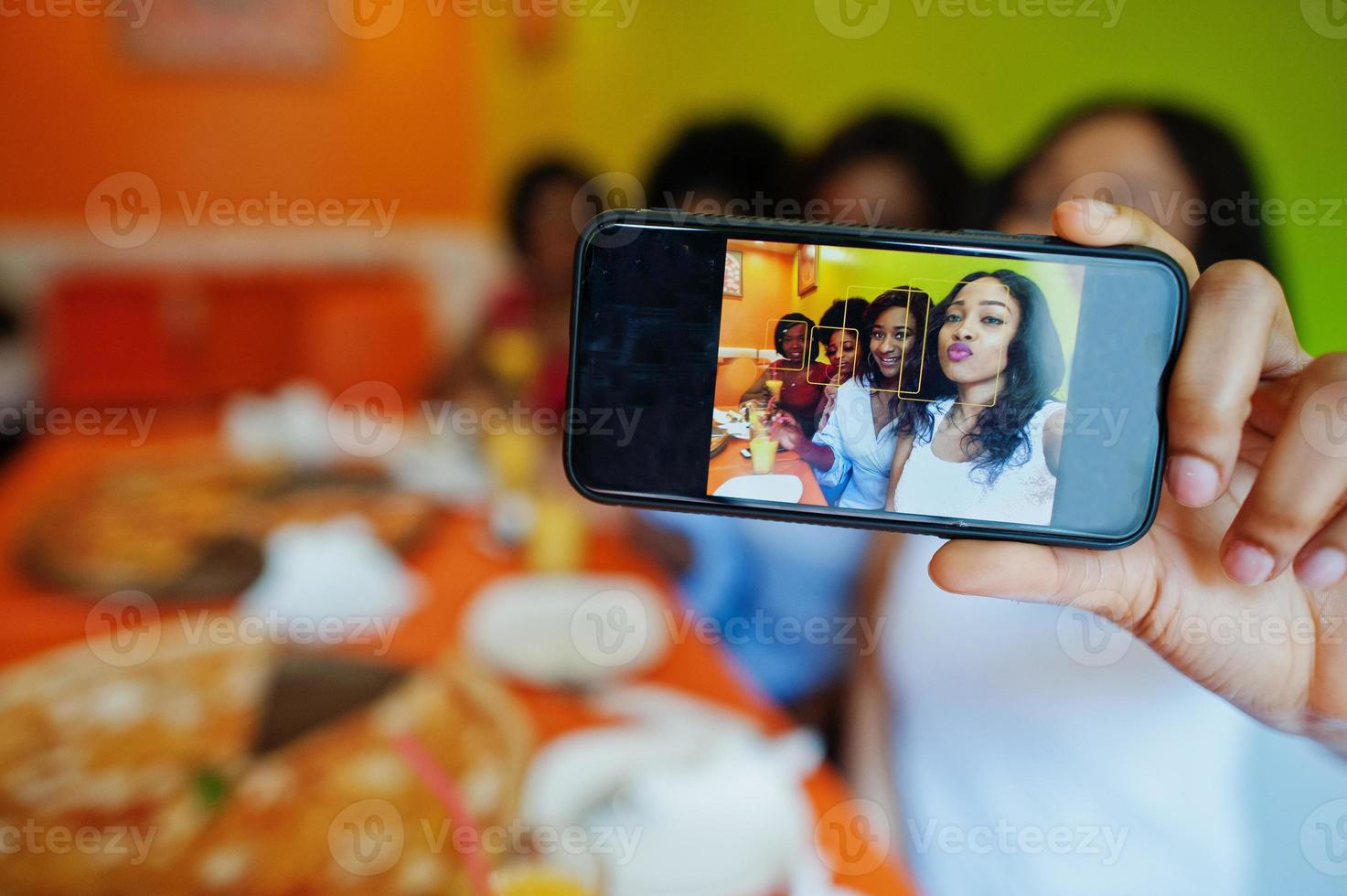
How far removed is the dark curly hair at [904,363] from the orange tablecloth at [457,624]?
0.19 feet

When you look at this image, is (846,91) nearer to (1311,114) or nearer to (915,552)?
(1311,114)

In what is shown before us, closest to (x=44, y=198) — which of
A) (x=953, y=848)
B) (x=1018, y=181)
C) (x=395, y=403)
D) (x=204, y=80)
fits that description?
(x=204, y=80)

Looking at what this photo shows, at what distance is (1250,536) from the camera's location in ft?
1.45

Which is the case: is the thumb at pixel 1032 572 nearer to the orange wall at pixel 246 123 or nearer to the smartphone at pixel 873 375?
the smartphone at pixel 873 375

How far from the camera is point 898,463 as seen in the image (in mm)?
445

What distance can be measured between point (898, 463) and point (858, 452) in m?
0.02

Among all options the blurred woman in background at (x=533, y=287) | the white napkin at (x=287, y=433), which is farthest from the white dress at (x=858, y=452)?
the blurred woman in background at (x=533, y=287)

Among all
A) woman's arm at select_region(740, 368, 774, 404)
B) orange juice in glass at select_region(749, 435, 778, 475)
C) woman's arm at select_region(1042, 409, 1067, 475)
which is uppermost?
woman's arm at select_region(740, 368, 774, 404)

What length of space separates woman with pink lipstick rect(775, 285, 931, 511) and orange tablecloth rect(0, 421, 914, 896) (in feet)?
0.05

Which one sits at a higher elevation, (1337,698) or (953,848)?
(1337,698)

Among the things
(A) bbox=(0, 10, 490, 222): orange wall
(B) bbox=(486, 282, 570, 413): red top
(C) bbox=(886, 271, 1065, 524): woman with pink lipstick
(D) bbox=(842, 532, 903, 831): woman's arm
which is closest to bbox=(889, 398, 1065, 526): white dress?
(C) bbox=(886, 271, 1065, 524): woman with pink lipstick

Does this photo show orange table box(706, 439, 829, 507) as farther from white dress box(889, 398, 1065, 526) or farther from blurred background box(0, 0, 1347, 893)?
blurred background box(0, 0, 1347, 893)

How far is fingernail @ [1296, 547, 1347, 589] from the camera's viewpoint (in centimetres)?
43

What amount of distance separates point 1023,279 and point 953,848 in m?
0.74
